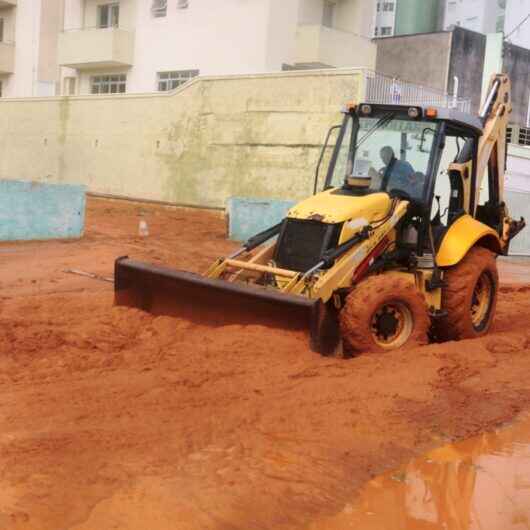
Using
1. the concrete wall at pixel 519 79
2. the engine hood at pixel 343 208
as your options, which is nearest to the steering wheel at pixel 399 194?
the engine hood at pixel 343 208

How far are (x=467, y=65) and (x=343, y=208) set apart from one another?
30425 mm

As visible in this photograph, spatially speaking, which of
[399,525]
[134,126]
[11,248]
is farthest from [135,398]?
[134,126]

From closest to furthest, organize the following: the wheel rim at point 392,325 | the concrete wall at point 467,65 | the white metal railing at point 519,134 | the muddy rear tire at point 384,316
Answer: the muddy rear tire at point 384,316
the wheel rim at point 392,325
the concrete wall at point 467,65
the white metal railing at point 519,134

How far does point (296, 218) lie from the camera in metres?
9.56

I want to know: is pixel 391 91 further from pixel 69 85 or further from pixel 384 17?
pixel 384 17

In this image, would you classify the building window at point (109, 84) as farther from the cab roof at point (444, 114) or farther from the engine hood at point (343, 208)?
the engine hood at point (343, 208)

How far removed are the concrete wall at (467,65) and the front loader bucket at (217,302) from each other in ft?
96.0

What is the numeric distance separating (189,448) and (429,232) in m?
4.65

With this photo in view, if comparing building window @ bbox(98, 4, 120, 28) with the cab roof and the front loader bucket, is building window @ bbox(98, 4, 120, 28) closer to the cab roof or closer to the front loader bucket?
the cab roof

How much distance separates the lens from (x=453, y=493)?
589cm

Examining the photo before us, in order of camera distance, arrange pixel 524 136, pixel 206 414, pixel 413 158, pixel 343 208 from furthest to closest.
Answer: pixel 524 136 < pixel 413 158 < pixel 343 208 < pixel 206 414

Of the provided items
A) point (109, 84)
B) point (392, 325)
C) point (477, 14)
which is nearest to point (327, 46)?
point (109, 84)

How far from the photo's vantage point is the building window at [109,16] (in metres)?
37.5

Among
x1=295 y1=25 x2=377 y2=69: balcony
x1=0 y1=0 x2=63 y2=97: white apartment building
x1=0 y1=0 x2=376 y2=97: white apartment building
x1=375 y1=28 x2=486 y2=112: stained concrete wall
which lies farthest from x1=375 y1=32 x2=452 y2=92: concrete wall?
x1=0 y1=0 x2=63 y2=97: white apartment building
